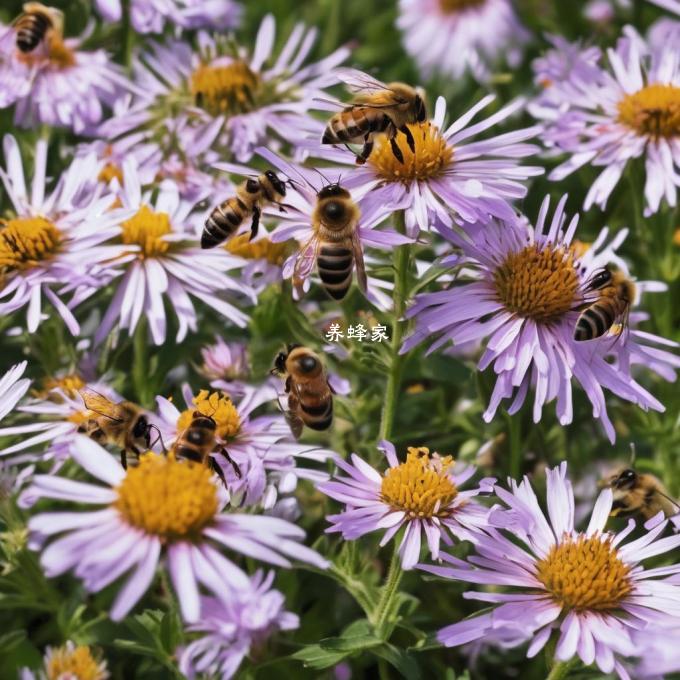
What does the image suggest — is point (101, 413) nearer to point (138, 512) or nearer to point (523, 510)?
point (138, 512)

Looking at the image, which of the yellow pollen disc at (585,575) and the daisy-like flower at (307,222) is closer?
the yellow pollen disc at (585,575)

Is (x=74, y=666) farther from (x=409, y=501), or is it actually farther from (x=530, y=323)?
(x=530, y=323)

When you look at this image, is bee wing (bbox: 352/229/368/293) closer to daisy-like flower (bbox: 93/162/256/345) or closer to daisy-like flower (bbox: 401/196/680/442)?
daisy-like flower (bbox: 401/196/680/442)

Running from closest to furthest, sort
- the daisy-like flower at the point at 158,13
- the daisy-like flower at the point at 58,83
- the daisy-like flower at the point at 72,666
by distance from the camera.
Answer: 1. the daisy-like flower at the point at 72,666
2. the daisy-like flower at the point at 58,83
3. the daisy-like flower at the point at 158,13

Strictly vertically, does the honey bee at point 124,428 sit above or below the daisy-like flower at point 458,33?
above

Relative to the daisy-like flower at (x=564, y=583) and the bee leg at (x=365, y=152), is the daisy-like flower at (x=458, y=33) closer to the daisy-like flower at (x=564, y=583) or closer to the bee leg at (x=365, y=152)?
the bee leg at (x=365, y=152)

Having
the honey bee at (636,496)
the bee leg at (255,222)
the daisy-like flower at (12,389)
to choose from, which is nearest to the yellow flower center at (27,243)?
the daisy-like flower at (12,389)

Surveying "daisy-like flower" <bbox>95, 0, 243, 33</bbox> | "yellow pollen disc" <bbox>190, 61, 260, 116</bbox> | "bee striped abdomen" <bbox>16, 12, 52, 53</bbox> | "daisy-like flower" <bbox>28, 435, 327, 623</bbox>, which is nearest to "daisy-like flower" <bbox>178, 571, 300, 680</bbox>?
"daisy-like flower" <bbox>28, 435, 327, 623</bbox>

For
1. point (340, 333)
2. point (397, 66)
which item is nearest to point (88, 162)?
point (340, 333)
